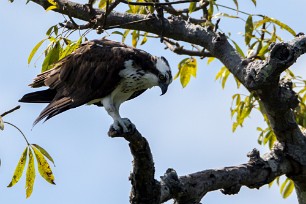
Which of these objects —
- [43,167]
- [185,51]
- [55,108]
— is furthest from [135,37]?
[43,167]

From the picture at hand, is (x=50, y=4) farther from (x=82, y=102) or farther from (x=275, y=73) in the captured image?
(x=275, y=73)

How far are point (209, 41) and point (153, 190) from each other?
1.32 metres

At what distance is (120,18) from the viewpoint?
6.02 m

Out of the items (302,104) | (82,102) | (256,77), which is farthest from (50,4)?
(302,104)

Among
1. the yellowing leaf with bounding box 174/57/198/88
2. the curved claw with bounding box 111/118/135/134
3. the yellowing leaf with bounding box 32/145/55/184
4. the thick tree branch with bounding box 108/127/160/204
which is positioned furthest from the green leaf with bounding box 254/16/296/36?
the yellowing leaf with bounding box 32/145/55/184

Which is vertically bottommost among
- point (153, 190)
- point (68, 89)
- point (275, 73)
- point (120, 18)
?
point (153, 190)

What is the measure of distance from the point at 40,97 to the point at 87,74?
0.41 m

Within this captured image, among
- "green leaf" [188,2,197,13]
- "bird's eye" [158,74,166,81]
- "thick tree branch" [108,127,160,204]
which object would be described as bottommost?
"thick tree branch" [108,127,160,204]

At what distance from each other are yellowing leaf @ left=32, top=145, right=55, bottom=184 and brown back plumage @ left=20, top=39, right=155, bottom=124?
0.82 meters

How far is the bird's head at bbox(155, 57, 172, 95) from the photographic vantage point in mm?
6254

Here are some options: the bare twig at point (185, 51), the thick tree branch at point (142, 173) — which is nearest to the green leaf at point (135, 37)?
the bare twig at point (185, 51)

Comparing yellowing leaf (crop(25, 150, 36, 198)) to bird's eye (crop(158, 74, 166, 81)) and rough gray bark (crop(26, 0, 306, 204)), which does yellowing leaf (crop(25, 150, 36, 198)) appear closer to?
rough gray bark (crop(26, 0, 306, 204))

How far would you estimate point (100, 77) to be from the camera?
237 inches

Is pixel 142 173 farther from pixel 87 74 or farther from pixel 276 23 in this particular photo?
pixel 276 23
